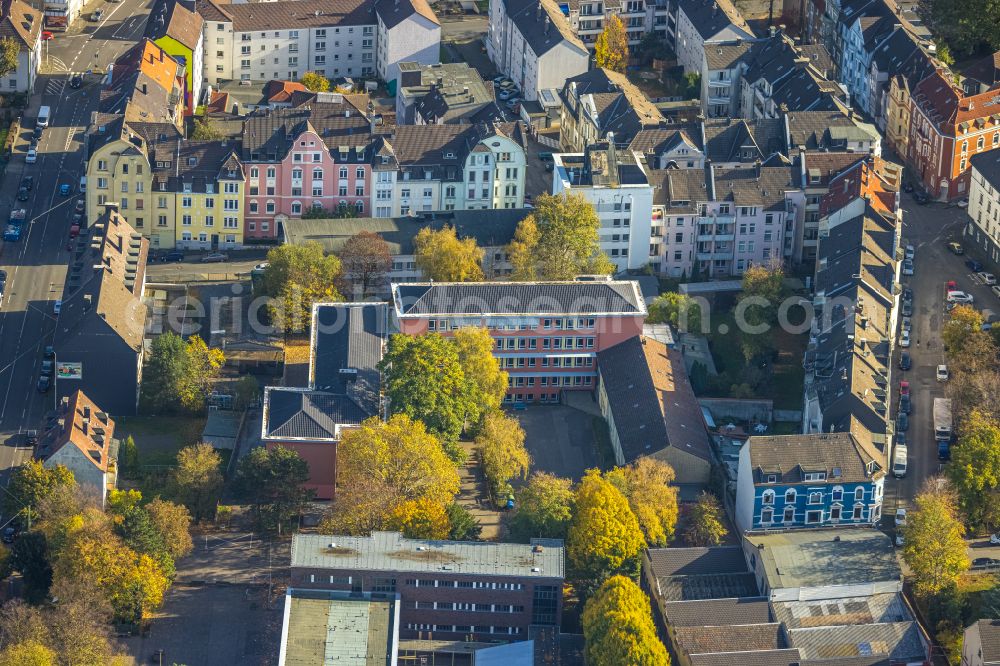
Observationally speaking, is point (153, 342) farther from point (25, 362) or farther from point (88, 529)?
point (88, 529)

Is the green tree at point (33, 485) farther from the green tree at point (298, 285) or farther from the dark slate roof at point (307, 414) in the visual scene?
the green tree at point (298, 285)

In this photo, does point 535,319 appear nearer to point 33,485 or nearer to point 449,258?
point 449,258

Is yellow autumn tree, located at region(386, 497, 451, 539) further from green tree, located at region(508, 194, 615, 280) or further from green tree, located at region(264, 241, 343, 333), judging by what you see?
green tree, located at region(508, 194, 615, 280)

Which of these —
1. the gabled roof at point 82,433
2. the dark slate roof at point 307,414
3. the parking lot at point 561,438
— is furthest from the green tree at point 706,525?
the gabled roof at point 82,433

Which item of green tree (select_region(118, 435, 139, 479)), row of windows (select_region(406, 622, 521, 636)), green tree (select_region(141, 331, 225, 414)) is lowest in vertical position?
row of windows (select_region(406, 622, 521, 636))

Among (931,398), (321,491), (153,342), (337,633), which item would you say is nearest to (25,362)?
(153,342)

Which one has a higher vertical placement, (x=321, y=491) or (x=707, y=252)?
(x=707, y=252)

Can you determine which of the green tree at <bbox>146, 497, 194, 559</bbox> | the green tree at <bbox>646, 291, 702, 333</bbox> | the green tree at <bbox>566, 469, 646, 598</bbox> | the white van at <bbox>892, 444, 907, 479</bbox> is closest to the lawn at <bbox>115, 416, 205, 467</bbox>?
the green tree at <bbox>146, 497, 194, 559</bbox>
